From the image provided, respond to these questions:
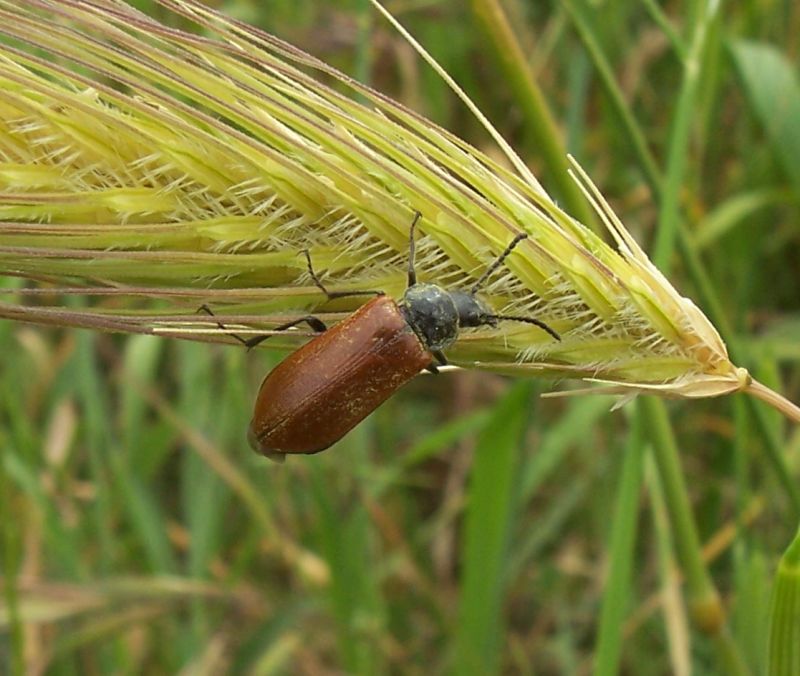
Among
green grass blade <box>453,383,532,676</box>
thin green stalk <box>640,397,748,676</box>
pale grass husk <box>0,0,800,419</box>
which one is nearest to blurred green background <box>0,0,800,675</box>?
green grass blade <box>453,383,532,676</box>

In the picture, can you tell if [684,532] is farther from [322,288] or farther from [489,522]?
[322,288]

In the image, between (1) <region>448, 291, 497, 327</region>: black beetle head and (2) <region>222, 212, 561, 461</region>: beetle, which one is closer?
(1) <region>448, 291, 497, 327</region>: black beetle head

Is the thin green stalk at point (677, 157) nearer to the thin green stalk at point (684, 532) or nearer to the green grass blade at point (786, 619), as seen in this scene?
the thin green stalk at point (684, 532)

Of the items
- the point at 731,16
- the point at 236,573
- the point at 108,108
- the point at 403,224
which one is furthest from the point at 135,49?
the point at 731,16

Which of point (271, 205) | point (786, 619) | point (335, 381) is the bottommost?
point (786, 619)

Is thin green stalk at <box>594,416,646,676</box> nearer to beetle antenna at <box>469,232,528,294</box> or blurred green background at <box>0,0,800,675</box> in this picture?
blurred green background at <box>0,0,800,675</box>

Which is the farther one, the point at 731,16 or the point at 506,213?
the point at 731,16

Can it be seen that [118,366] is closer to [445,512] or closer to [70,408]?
[70,408]

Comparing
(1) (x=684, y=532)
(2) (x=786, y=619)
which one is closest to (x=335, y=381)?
(1) (x=684, y=532)
